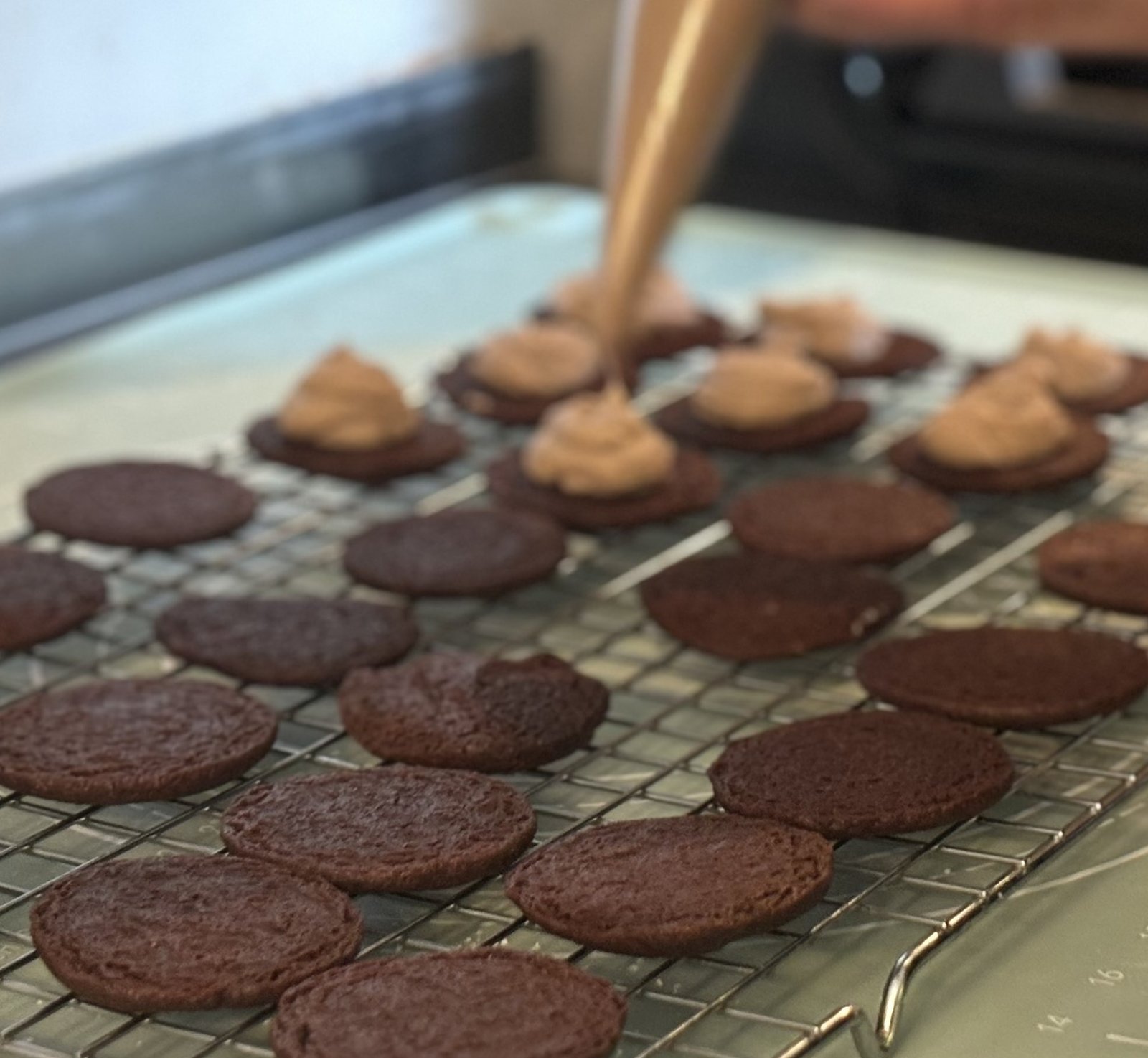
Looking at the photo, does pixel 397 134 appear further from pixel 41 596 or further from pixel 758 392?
pixel 41 596

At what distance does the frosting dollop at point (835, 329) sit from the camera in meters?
1.81

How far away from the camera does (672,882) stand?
973 millimetres

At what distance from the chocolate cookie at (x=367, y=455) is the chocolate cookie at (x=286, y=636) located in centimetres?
24

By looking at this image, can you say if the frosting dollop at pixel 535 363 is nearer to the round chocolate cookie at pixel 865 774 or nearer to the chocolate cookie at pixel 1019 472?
the chocolate cookie at pixel 1019 472

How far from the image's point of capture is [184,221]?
2.08 metres

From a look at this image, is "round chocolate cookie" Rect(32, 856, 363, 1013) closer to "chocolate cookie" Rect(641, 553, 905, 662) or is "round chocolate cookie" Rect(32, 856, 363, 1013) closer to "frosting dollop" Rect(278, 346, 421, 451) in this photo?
"chocolate cookie" Rect(641, 553, 905, 662)

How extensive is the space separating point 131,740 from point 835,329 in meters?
0.91

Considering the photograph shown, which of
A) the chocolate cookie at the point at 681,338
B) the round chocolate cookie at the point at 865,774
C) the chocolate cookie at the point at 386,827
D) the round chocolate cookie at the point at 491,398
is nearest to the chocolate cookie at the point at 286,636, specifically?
the chocolate cookie at the point at 386,827

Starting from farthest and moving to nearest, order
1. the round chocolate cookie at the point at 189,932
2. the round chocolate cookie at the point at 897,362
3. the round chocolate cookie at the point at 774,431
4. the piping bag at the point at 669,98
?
the round chocolate cookie at the point at 897,362, the round chocolate cookie at the point at 774,431, the round chocolate cookie at the point at 189,932, the piping bag at the point at 669,98

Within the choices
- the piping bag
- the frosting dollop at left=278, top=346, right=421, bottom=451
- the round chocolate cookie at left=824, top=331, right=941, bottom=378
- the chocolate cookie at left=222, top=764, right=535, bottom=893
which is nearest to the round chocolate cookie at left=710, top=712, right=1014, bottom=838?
the chocolate cookie at left=222, top=764, right=535, bottom=893

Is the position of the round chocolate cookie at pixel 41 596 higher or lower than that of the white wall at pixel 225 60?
lower

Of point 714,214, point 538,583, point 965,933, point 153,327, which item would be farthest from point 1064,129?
point 965,933

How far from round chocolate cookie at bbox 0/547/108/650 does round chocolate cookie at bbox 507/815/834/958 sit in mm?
427

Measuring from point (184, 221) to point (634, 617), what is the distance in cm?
93
